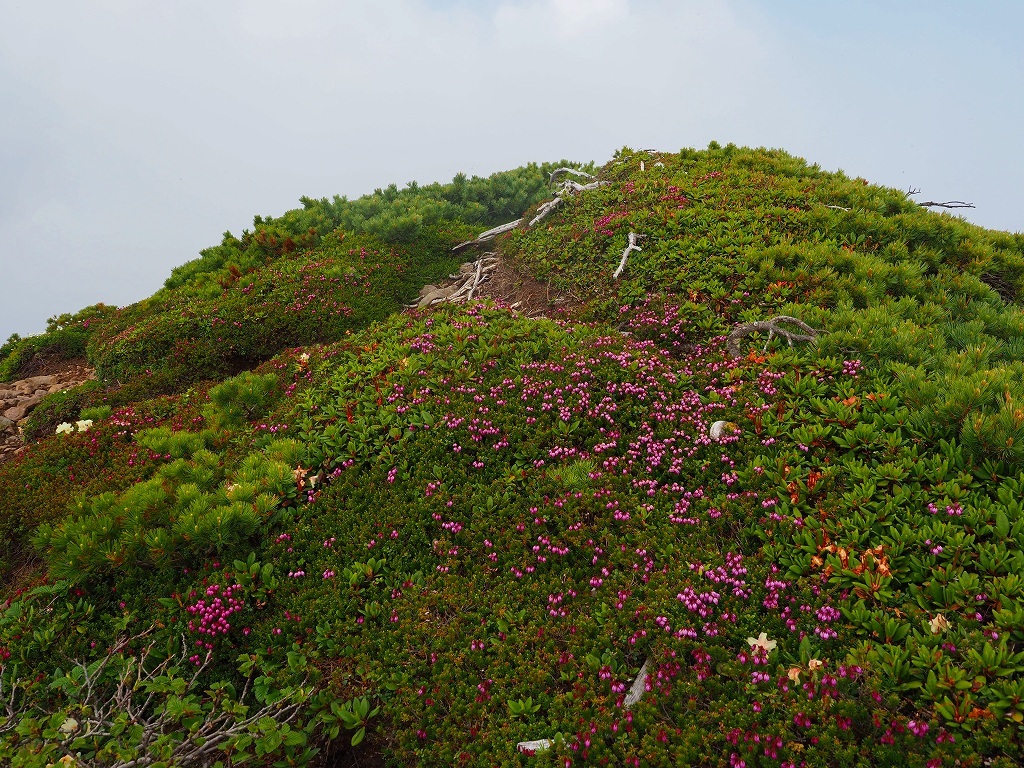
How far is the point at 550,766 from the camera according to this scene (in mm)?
4035

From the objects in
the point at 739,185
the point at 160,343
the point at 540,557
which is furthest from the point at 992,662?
the point at 160,343

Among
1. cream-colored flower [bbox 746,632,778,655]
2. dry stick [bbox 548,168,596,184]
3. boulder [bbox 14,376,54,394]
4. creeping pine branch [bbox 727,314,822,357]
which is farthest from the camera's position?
dry stick [bbox 548,168,596,184]

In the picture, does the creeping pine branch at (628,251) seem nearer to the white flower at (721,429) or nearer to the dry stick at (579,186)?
the dry stick at (579,186)

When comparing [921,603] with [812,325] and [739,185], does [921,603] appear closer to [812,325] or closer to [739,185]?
[812,325]

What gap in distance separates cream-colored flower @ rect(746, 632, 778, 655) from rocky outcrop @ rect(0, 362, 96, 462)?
13.5 meters

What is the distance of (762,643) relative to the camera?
4.35 meters

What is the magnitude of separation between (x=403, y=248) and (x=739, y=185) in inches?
353

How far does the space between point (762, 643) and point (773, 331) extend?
15.3 feet

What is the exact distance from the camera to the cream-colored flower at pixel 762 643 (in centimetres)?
429

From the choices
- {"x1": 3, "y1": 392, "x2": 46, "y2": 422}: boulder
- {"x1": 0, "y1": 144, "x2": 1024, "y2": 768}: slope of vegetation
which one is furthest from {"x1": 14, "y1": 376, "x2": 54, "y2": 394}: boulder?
{"x1": 0, "y1": 144, "x2": 1024, "y2": 768}: slope of vegetation

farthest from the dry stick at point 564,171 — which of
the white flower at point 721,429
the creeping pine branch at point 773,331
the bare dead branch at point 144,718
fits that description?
the bare dead branch at point 144,718

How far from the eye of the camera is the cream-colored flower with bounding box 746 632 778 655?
4.29 metres

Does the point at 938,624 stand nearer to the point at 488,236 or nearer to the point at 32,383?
the point at 488,236

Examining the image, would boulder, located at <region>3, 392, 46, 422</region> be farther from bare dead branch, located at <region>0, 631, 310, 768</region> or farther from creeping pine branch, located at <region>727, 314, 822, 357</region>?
creeping pine branch, located at <region>727, 314, 822, 357</region>
